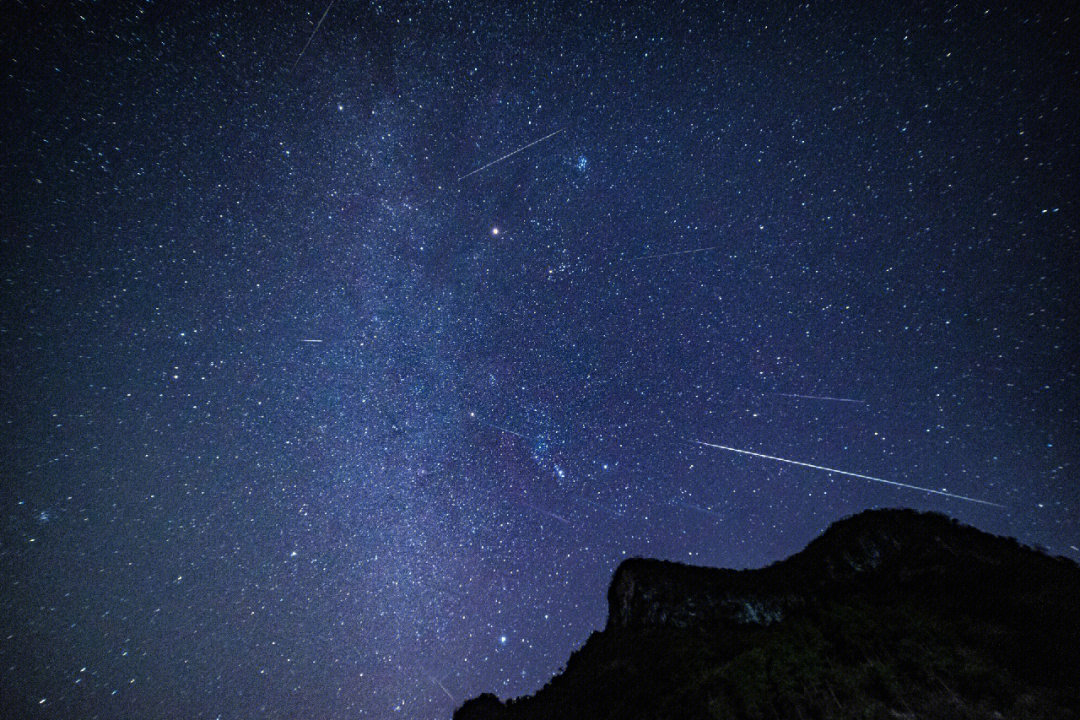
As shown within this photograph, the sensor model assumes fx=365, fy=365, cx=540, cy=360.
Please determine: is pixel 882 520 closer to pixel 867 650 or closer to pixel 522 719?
pixel 867 650

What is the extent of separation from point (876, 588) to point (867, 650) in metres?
4.20

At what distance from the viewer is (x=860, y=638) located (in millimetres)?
16203

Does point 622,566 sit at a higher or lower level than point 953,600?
higher

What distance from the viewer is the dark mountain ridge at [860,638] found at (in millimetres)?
13383

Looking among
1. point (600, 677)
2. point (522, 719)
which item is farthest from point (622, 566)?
point (522, 719)

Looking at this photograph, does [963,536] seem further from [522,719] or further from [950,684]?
[522,719]

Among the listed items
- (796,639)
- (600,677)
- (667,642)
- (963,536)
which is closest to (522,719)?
(600,677)

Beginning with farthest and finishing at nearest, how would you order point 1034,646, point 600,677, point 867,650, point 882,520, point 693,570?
point 693,570 < point 600,677 < point 882,520 < point 867,650 < point 1034,646

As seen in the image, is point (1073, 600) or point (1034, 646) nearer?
point (1034, 646)

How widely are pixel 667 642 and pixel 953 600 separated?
1377cm

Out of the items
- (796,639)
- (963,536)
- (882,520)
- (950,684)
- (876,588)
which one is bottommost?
(950,684)

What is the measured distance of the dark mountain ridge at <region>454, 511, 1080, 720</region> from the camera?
43.9 feet

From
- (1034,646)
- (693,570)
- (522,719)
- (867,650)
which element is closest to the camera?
(1034,646)

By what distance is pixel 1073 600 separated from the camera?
14562 millimetres
